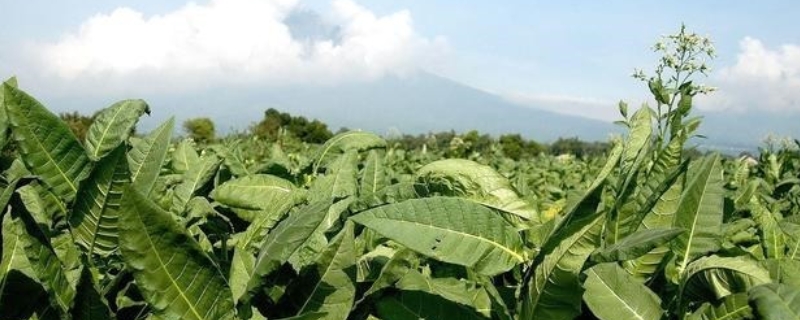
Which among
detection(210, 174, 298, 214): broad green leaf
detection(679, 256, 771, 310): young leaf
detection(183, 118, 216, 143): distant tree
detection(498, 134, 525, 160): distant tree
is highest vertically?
detection(679, 256, 771, 310): young leaf

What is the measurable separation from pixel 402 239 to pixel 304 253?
0.30 meters

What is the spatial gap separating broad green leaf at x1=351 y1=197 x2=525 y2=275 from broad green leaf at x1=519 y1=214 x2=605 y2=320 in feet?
0.29

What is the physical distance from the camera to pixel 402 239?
1.06m

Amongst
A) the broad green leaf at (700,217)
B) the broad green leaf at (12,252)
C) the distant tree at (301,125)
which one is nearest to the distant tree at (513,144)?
the distant tree at (301,125)

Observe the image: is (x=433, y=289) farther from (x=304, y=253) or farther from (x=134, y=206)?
(x=134, y=206)

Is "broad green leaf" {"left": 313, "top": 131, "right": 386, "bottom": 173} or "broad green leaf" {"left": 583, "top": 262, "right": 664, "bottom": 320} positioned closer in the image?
"broad green leaf" {"left": 583, "top": 262, "right": 664, "bottom": 320}

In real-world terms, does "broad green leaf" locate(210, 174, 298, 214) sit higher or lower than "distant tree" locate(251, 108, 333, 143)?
higher

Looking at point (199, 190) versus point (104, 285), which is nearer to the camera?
point (104, 285)

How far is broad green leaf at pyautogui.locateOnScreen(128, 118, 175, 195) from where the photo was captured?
1.38 m

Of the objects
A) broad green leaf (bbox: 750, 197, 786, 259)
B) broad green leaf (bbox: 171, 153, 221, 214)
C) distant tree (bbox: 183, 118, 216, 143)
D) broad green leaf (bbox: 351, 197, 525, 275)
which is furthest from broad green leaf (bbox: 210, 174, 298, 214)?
distant tree (bbox: 183, 118, 216, 143)

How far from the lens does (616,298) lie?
1107mm

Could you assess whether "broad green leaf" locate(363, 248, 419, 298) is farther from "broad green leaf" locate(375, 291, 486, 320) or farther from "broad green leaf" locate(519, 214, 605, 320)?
"broad green leaf" locate(519, 214, 605, 320)

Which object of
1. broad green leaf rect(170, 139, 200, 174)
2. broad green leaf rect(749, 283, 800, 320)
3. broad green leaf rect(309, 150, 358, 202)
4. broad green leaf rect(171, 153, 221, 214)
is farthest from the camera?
broad green leaf rect(170, 139, 200, 174)

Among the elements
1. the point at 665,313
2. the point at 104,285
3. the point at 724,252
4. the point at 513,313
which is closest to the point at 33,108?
the point at 104,285
